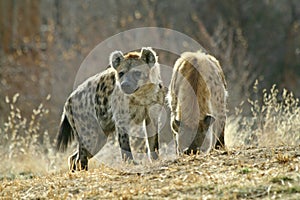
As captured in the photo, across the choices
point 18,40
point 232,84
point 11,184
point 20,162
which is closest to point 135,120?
point 11,184

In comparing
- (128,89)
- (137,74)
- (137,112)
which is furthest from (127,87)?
(137,112)

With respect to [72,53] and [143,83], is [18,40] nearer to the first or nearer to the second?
[72,53]

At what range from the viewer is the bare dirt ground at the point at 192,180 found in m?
4.91

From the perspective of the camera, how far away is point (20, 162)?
9805 mm

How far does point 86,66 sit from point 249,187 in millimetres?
9420

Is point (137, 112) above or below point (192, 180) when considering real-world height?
above

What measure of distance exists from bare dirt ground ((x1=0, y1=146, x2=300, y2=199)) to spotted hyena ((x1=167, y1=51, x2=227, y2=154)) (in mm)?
257

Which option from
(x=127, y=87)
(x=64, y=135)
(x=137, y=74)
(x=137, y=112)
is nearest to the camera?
(x=127, y=87)

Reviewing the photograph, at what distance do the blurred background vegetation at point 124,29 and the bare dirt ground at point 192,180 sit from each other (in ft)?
22.5

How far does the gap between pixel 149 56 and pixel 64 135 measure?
5.31ft

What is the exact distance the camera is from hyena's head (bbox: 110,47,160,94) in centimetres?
750

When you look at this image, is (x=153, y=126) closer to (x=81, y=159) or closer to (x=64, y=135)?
(x=81, y=159)

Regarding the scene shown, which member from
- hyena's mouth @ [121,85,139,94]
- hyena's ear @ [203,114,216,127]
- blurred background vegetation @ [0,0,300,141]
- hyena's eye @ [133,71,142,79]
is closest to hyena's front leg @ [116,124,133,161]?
hyena's mouth @ [121,85,139,94]

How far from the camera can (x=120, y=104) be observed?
25.4 ft
